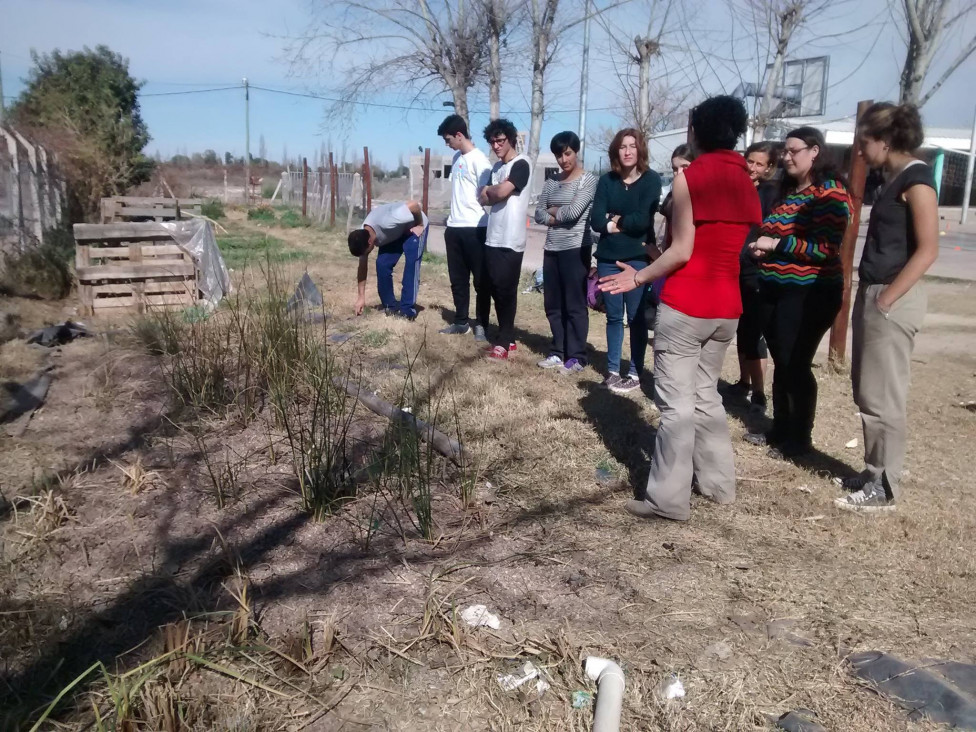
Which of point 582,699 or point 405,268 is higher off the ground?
point 405,268

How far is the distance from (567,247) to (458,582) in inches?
125

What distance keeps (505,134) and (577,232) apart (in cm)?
100

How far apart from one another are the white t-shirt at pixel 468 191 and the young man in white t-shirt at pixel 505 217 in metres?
0.39

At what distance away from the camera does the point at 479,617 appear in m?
2.52

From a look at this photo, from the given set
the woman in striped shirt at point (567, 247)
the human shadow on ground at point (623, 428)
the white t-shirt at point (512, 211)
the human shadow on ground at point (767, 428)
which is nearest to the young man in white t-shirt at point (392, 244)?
the white t-shirt at point (512, 211)

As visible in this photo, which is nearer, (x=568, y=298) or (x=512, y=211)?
(x=568, y=298)

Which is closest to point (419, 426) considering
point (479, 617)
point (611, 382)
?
point (479, 617)

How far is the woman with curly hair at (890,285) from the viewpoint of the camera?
311cm

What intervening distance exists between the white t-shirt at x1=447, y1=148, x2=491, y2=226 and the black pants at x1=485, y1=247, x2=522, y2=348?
534mm

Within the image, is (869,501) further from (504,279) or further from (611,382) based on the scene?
(504,279)

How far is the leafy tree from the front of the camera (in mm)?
14610

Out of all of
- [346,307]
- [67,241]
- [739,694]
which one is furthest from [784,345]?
[67,241]

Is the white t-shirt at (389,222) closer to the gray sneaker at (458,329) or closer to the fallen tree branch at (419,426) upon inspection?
the gray sneaker at (458,329)

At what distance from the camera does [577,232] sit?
5.34 meters
